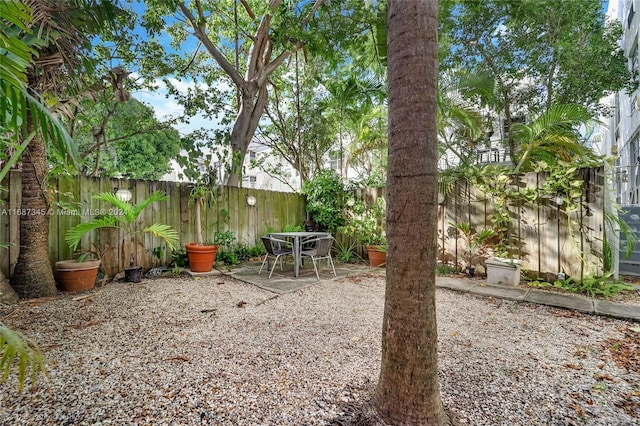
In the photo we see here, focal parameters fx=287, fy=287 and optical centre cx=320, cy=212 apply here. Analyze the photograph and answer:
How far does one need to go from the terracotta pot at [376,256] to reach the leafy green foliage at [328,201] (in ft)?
3.53

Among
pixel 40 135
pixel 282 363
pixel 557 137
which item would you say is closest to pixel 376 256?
pixel 557 137

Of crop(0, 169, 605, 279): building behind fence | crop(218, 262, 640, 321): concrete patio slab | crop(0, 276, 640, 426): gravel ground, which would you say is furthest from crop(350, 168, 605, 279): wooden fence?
crop(0, 276, 640, 426): gravel ground

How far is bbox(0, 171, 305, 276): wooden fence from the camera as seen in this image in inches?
139

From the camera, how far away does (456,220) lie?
4910mm

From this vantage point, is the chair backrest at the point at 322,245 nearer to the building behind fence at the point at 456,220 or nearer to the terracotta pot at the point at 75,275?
the building behind fence at the point at 456,220

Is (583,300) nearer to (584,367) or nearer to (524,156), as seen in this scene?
(584,367)

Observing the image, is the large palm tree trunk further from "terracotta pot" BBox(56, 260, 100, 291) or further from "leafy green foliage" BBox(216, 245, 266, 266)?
"leafy green foliage" BBox(216, 245, 266, 266)

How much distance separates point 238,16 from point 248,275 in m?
5.95

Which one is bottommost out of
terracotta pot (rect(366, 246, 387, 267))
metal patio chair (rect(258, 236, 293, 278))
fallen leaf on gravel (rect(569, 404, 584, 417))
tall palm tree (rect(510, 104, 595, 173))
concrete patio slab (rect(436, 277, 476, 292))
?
fallen leaf on gravel (rect(569, 404, 584, 417))

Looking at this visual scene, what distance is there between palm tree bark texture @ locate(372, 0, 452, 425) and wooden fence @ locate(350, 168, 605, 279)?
386 cm

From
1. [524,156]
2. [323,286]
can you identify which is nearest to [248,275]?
[323,286]

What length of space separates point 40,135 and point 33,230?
1092 mm

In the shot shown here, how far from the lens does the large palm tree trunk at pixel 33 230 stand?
3.29 metres

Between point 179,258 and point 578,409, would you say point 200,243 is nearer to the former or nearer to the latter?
point 179,258
